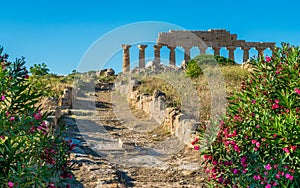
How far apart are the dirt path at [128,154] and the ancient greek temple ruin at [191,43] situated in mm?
27215

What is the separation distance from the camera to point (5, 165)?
4375 mm

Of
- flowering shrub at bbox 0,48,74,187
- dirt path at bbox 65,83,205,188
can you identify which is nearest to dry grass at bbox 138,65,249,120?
dirt path at bbox 65,83,205,188

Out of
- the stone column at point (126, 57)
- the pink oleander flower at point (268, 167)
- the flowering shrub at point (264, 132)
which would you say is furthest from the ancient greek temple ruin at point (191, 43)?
the pink oleander flower at point (268, 167)

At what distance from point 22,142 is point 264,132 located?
245 cm

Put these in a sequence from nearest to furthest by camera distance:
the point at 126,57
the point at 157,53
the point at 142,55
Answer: the point at 126,57
the point at 142,55
the point at 157,53

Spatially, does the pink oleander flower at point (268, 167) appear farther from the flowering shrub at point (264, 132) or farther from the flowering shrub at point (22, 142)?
the flowering shrub at point (22, 142)

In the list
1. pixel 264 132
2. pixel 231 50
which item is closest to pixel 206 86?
pixel 264 132

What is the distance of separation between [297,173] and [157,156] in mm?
6731

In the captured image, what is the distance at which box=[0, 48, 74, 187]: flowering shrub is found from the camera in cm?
429

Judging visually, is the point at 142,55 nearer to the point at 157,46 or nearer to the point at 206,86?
the point at 157,46

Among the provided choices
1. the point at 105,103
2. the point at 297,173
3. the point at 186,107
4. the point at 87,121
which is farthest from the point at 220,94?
the point at 297,173

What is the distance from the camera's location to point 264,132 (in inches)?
192

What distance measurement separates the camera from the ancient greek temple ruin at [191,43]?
4597 centimetres

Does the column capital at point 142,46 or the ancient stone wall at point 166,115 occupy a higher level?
the column capital at point 142,46
